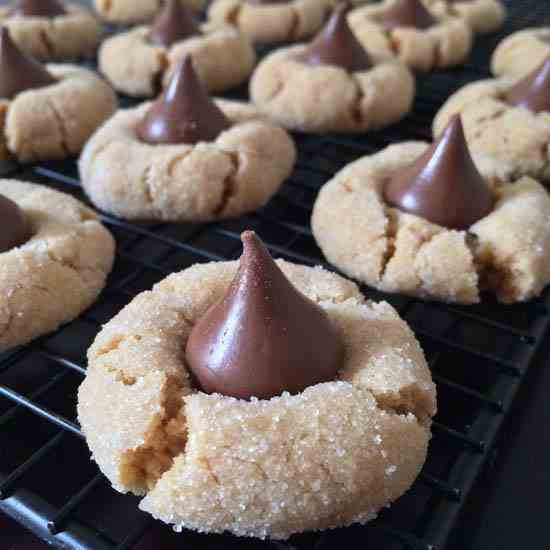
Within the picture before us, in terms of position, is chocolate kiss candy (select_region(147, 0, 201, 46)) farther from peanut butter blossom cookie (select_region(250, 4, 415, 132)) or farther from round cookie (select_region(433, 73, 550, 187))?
round cookie (select_region(433, 73, 550, 187))

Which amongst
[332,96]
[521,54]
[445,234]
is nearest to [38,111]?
[332,96]

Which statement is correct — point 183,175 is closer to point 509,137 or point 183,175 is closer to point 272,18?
point 509,137

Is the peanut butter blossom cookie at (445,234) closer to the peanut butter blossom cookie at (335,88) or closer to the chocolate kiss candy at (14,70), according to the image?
the peanut butter blossom cookie at (335,88)

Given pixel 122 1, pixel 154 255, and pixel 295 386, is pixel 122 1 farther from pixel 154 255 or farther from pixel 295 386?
pixel 295 386

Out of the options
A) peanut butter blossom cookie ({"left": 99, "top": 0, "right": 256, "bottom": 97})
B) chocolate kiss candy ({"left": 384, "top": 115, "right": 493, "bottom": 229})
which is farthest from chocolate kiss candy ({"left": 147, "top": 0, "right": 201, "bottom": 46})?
chocolate kiss candy ({"left": 384, "top": 115, "right": 493, "bottom": 229})

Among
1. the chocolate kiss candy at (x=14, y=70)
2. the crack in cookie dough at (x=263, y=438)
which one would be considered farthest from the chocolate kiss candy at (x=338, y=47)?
the crack in cookie dough at (x=263, y=438)
